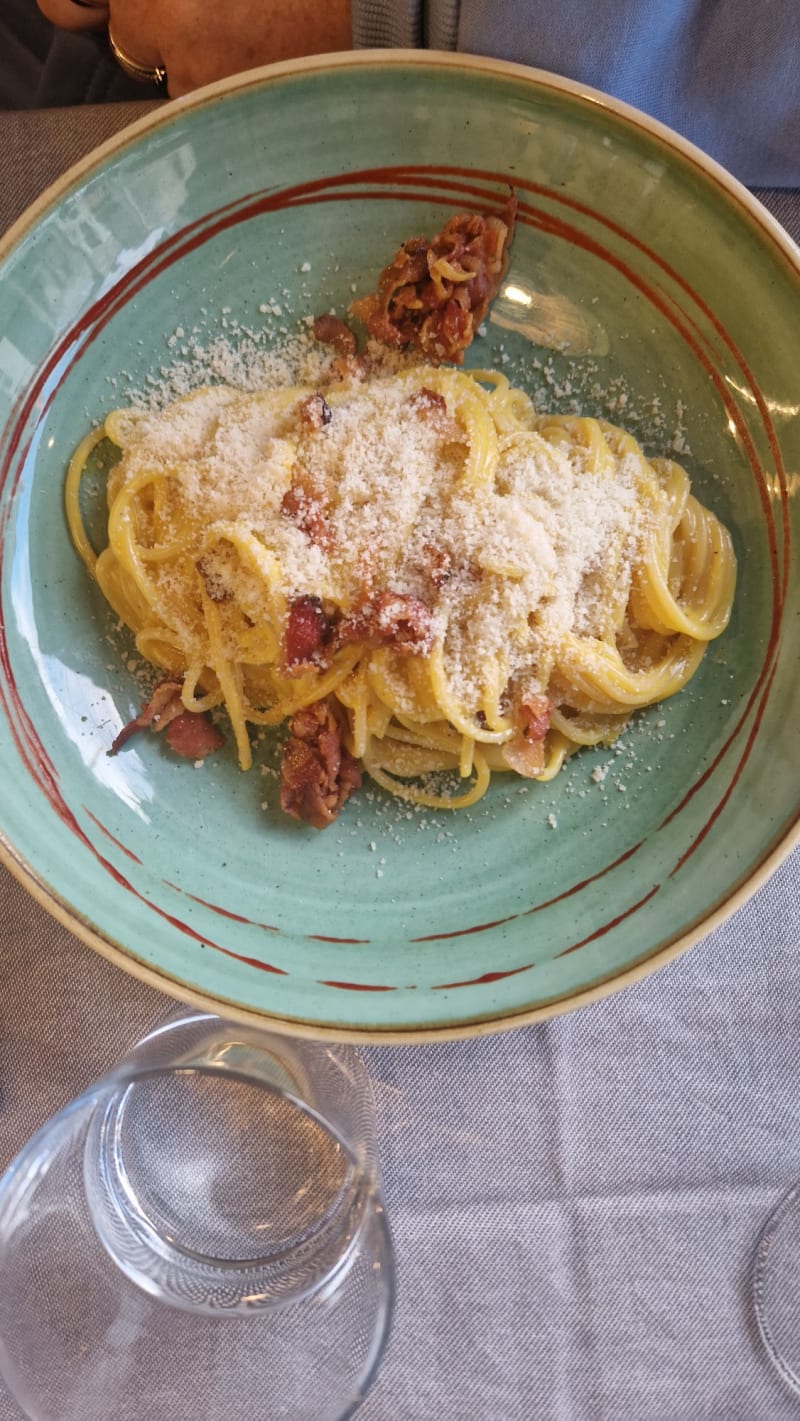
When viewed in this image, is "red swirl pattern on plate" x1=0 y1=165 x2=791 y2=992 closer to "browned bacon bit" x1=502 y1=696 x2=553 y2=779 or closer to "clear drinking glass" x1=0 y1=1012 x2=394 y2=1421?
"browned bacon bit" x1=502 y1=696 x2=553 y2=779

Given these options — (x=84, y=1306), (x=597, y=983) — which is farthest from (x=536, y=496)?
(x=84, y=1306)

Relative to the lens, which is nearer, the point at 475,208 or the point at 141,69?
the point at 475,208

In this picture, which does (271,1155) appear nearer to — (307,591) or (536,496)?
(307,591)

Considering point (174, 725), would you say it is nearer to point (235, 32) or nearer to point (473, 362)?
point (473, 362)

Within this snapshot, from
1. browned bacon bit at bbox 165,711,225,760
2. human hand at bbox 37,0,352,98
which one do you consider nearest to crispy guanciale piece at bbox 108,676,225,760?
browned bacon bit at bbox 165,711,225,760

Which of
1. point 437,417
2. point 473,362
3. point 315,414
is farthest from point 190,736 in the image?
point 473,362

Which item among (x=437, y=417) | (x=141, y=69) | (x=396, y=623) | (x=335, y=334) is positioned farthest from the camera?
(x=141, y=69)
